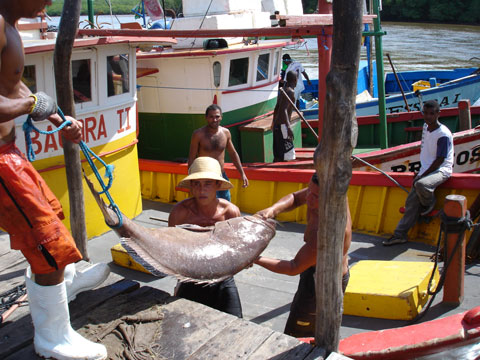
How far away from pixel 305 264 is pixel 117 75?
482 cm

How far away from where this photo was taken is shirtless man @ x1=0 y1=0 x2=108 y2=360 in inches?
108

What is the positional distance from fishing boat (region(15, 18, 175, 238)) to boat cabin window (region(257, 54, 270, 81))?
3503 millimetres

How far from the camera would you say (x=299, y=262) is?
3.64m

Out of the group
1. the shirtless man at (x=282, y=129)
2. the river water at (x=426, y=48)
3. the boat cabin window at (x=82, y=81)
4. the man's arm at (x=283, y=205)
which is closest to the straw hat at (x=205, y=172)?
the man's arm at (x=283, y=205)

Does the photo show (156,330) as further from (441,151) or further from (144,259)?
(441,151)

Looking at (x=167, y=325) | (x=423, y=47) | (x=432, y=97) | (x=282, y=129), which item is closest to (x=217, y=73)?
(x=282, y=129)

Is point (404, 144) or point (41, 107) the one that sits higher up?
point (41, 107)

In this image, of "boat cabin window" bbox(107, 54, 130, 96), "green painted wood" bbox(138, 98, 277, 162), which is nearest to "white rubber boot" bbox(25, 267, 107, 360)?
"boat cabin window" bbox(107, 54, 130, 96)

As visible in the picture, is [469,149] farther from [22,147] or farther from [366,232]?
[22,147]

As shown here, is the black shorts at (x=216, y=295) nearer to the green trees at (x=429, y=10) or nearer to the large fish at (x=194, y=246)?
the large fish at (x=194, y=246)

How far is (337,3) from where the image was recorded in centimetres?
245

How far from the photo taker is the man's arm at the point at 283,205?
369 cm

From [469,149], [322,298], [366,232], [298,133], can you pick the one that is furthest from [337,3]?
[298,133]

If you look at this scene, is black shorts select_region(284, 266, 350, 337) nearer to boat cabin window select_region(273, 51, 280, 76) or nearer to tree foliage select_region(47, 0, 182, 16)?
boat cabin window select_region(273, 51, 280, 76)
